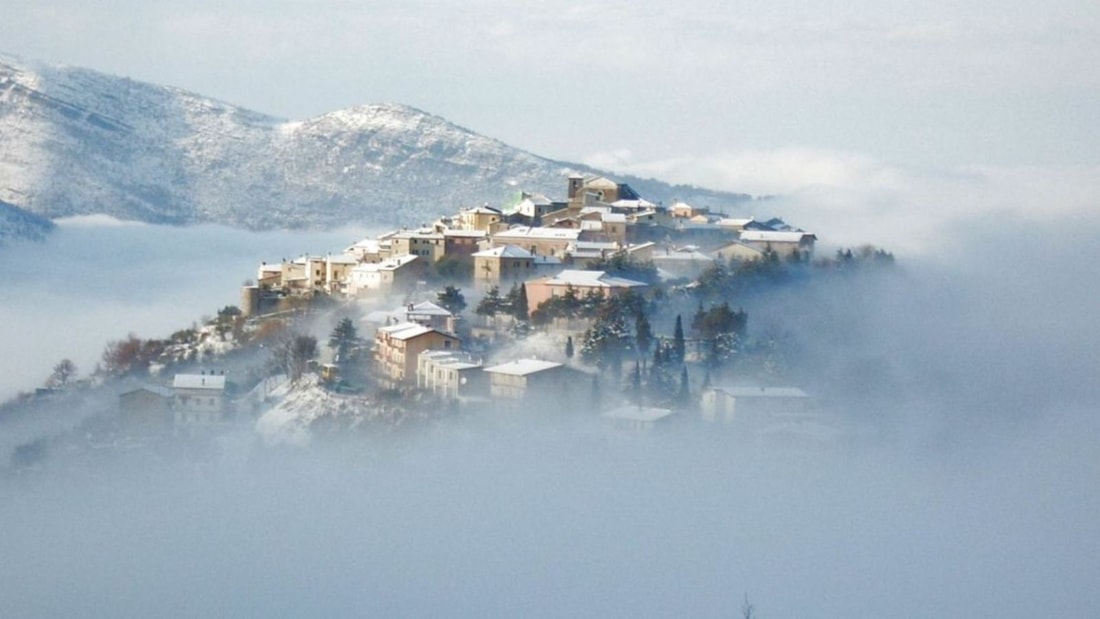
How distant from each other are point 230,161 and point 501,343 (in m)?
72.6

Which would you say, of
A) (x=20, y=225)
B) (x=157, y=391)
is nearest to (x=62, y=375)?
(x=157, y=391)

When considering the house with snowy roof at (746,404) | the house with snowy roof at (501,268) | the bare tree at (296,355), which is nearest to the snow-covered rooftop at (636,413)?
the house with snowy roof at (746,404)

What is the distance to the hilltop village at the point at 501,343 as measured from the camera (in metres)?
49.2

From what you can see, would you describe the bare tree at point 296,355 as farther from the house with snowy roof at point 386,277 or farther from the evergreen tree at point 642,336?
the evergreen tree at point 642,336

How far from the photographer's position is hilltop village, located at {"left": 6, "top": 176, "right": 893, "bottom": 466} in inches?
1935

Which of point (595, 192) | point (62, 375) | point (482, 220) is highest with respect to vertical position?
point (595, 192)

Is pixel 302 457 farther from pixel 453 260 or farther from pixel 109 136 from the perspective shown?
pixel 109 136

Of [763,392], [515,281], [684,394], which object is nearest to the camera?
[684,394]

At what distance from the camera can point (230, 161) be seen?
122438 mm

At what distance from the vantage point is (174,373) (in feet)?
177

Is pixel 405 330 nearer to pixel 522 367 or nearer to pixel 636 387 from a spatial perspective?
pixel 522 367

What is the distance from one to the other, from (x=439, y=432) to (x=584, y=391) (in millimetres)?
3230

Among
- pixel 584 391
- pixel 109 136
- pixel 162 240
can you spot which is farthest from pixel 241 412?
pixel 109 136

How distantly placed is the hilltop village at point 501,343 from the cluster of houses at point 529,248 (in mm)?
72
